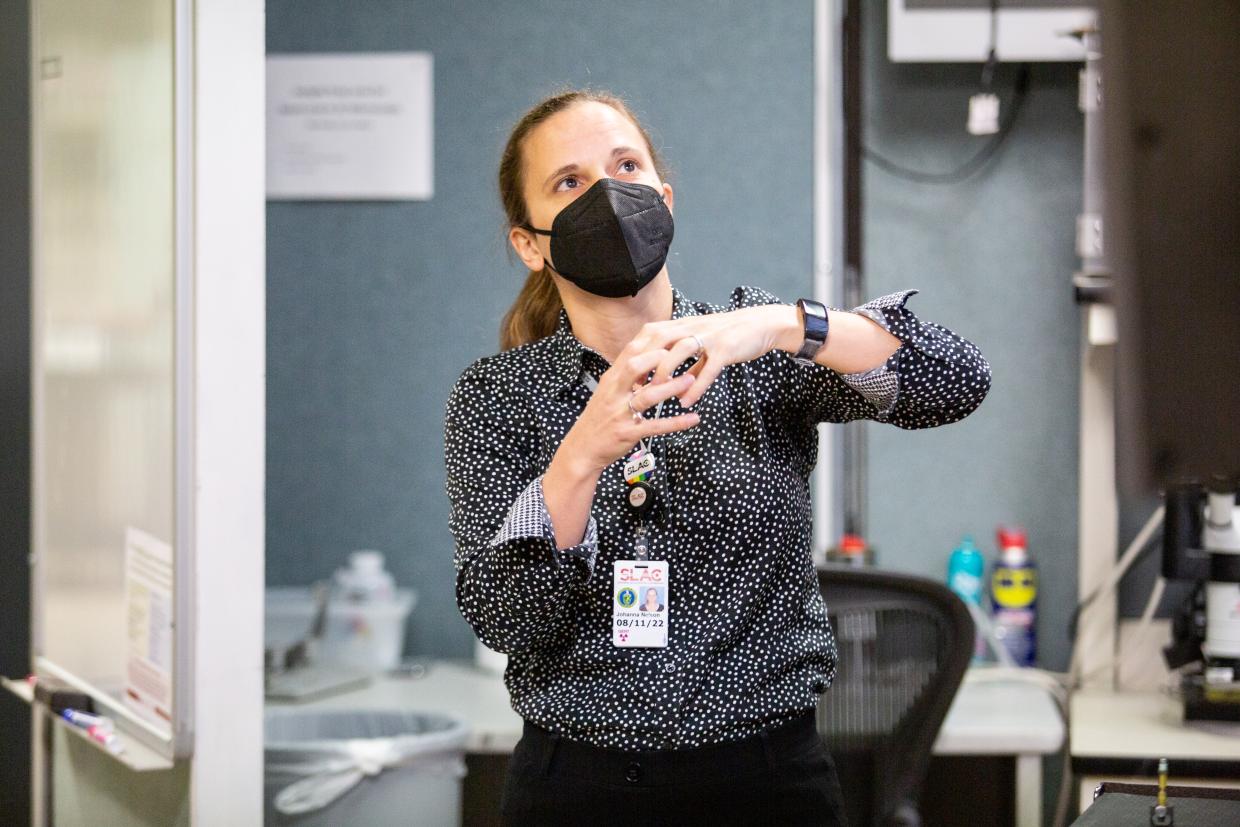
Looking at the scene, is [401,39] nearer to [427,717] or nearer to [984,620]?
[427,717]

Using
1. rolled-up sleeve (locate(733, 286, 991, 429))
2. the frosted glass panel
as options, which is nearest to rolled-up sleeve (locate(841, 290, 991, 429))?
rolled-up sleeve (locate(733, 286, 991, 429))

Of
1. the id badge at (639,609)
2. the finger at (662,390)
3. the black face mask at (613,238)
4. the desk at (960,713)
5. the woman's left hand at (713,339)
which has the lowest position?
the desk at (960,713)

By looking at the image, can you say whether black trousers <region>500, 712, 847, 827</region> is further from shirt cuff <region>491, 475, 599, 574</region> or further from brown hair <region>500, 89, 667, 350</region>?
brown hair <region>500, 89, 667, 350</region>

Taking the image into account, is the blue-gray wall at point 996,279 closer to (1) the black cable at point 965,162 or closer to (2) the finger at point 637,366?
(1) the black cable at point 965,162

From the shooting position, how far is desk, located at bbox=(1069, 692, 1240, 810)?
6.05ft

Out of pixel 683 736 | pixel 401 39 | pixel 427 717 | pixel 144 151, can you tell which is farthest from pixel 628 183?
pixel 401 39

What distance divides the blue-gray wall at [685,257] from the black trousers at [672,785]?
1.29 meters

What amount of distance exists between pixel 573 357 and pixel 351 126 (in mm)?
1373

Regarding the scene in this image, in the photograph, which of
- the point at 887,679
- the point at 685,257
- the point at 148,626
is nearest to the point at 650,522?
the point at 887,679

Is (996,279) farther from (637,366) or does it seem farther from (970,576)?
(637,366)

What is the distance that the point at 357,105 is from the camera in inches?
97.1

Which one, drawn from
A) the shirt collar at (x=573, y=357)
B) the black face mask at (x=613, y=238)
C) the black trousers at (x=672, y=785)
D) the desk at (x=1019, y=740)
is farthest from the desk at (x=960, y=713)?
the black face mask at (x=613, y=238)

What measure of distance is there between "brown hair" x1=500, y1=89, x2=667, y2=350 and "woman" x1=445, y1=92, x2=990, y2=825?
0.09ft

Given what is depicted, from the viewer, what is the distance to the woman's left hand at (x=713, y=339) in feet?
3.46
